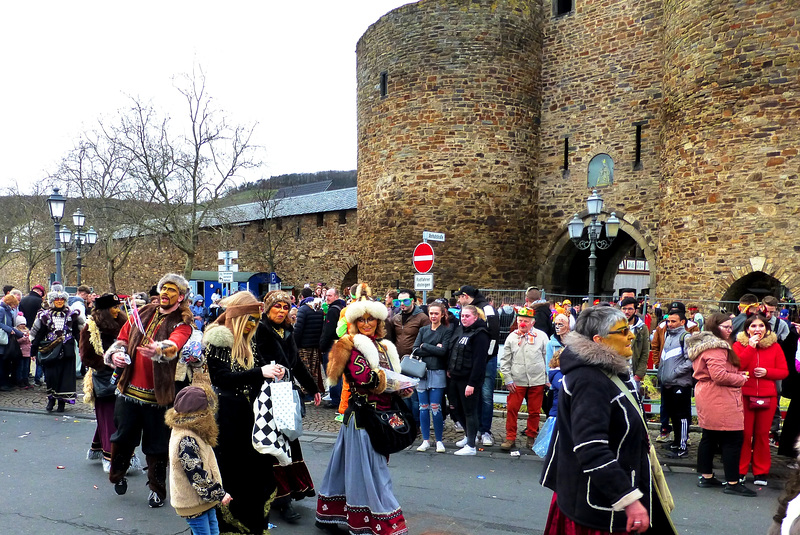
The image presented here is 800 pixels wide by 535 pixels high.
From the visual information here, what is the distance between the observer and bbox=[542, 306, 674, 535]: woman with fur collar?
2764 mm

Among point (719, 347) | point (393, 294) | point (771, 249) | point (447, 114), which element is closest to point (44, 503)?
point (719, 347)

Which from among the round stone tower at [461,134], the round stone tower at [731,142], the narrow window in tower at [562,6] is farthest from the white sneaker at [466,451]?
the narrow window in tower at [562,6]

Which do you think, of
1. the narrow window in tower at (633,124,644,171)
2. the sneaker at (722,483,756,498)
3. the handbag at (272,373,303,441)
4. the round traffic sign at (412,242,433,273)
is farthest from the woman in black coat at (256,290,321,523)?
the narrow window in tower at (633,124,644,171)

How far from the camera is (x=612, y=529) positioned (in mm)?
2832

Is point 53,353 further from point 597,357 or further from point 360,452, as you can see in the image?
point 597,357

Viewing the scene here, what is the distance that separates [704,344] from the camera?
226 inches

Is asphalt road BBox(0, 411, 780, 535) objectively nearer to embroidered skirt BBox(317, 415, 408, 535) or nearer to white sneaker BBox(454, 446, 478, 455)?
white sneaker BBox(454, 446, 478, 455)

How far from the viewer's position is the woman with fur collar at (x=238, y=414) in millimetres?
4301

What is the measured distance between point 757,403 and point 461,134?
13437mm

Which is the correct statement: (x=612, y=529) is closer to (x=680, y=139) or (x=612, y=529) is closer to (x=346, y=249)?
(x=680, y=139)

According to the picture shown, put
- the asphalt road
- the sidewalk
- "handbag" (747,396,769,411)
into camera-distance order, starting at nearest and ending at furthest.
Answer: the asphalt road, "handbag" (747,396,769,411), the sidewalk

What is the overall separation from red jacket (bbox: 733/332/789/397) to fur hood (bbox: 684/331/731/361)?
0.45m

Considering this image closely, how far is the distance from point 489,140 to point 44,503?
15.3 metres

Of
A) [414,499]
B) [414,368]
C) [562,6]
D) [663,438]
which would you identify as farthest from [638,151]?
[414,499]
